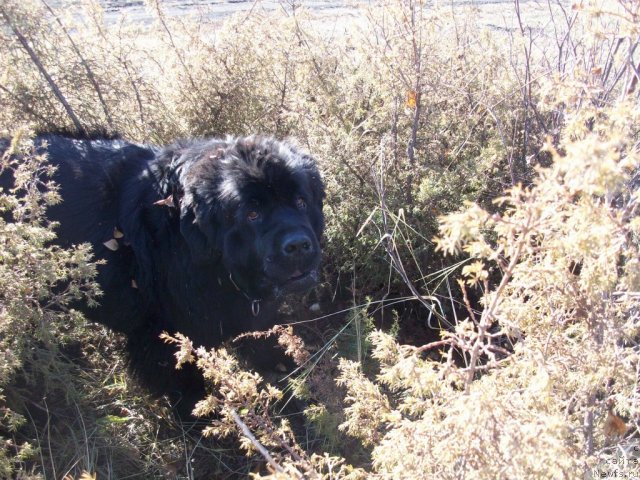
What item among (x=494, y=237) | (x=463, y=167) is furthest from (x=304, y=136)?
(x=494, y=237)

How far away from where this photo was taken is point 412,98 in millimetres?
4215

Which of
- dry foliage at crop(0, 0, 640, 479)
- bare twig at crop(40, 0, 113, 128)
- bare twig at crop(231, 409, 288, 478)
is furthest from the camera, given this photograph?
bare twig at crop(40, 0, 113, 128)

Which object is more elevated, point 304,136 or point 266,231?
point 304,136

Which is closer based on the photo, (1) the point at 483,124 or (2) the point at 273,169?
(2) the point at 273,169

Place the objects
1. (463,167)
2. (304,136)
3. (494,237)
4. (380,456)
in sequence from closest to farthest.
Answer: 1. (380,456)
2. (494,237)
3. (463,167)
4. (304,136)

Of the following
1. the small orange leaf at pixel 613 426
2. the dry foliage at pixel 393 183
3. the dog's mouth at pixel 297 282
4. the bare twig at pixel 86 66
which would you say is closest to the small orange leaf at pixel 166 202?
the dry foliage at pixel 393 183

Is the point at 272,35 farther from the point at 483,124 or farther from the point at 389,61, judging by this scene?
the point at 483,124

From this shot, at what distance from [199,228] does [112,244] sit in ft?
2.08

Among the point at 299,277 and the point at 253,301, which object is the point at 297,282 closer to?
the point at 299,277

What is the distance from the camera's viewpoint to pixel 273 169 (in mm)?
3418

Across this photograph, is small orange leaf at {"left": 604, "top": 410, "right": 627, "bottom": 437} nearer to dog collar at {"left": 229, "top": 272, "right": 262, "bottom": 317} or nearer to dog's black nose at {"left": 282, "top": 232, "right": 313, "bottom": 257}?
dog's black nose at {"left": 282, "top": 232, "right": 313, "bottom": 257}

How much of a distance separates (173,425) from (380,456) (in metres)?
2.28

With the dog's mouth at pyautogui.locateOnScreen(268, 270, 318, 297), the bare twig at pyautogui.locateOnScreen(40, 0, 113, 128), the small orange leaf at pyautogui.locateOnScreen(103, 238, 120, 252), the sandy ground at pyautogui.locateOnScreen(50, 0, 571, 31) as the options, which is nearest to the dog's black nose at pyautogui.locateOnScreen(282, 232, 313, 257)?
the dog's mouth at pyautogui.locateOnScreen(268, 270, 318, 297)

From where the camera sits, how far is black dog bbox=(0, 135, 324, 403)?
11.0 feet
